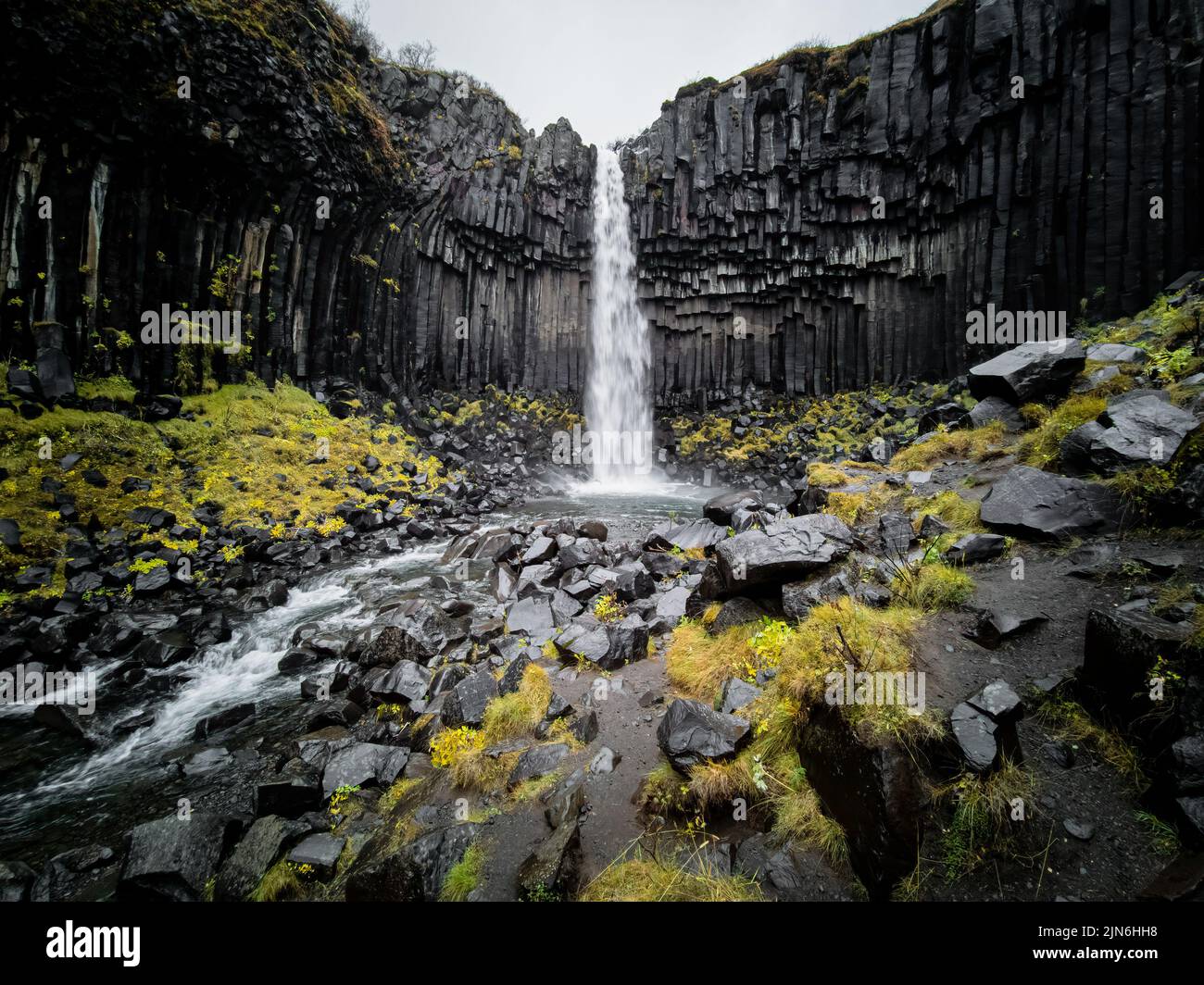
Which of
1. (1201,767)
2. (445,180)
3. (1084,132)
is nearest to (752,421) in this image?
(1084,132)

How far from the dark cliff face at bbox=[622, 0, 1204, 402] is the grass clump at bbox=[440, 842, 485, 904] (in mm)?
23246

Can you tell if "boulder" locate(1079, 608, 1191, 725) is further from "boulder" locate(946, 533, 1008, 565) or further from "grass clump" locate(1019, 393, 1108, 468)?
"grass clump" locate(1019, 393, 1108, 468)

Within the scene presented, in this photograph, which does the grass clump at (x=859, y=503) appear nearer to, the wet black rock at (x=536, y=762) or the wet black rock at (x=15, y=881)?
the wet black rock at (x=536, y=762)

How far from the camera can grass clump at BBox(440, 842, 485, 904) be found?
2.95 m

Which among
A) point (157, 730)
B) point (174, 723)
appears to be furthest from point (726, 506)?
point (157, 730)

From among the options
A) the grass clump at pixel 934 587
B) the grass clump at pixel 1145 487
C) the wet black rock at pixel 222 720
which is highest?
the grass clump at pixel 1145 487

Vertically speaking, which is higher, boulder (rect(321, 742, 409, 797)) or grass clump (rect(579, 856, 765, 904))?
grass clump (rect(579, 856, 765, 904))

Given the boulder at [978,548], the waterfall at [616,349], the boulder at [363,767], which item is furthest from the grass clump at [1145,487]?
the waterfall at [616,349]

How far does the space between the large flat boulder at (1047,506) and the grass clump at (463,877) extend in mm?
5818

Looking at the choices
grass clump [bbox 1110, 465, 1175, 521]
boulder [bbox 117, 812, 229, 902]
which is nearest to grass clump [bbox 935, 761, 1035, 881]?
grass clump [bbox 1110, 465, 1175, 521]

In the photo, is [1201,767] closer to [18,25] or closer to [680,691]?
[680,691]

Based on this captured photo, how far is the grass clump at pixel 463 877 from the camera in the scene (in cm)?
295

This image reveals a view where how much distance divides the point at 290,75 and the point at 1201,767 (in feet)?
79.3
